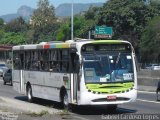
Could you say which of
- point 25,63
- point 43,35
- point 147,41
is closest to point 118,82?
point 25,63

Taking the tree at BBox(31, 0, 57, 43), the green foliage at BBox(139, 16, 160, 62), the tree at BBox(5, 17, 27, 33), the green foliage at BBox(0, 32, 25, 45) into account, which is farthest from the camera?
the tree at BBox(5, 17, 27, 33)

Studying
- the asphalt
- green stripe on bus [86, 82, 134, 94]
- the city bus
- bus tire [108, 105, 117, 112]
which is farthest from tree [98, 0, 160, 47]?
green stripe on bus [86, 82, 134, 94]

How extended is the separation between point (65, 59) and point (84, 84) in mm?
2215

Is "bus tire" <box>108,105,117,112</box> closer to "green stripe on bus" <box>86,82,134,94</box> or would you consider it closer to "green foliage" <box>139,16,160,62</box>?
"green stripe on bus" <box>86,82,134,94</box>

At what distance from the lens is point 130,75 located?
1944 cm

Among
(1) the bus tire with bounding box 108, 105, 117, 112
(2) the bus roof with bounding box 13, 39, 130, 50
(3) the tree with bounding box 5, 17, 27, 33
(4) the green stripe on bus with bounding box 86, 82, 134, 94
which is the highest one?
(2) the bus roof with bounding box 13, 39, 130, 50

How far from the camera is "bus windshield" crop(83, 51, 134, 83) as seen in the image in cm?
1903

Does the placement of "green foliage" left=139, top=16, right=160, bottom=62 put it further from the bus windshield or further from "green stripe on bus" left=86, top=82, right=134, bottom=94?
"green stripe on bus" left=86, top=82, right=134, bottom=94

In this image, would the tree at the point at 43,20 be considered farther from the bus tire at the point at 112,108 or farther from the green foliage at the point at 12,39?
the bus tire at the point at 112,108

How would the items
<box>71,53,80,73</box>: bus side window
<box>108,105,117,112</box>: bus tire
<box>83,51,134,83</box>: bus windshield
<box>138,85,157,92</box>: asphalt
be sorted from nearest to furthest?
<box>83,51,134,83</box>: bus windshield < <box>71,53,80,73</box>: bus side window < <box>108,105,117,112</box>: bus tire < <box>138,85,157,92</box>: asphalt

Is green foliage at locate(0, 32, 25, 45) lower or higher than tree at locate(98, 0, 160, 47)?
lower

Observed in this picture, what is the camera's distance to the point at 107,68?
19125mm

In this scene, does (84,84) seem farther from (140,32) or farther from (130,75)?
(140,32)

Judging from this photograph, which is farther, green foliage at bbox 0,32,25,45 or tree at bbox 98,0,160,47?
green foliage at bbox 0,32,25,45
